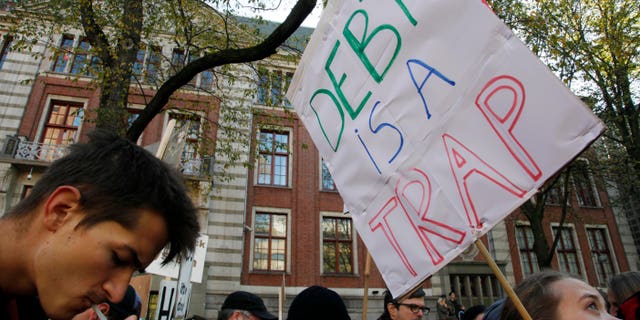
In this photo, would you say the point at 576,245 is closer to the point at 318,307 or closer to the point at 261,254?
the point at 261,254

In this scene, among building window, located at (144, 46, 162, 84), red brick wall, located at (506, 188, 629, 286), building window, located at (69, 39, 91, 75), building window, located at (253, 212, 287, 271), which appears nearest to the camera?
building window, located at (69, 39, 91, 75)

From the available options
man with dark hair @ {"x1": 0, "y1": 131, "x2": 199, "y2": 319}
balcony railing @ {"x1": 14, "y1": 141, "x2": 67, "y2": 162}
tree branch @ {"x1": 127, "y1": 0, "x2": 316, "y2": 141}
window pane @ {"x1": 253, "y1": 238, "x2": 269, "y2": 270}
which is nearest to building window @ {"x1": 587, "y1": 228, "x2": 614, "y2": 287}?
window pane @ {"x1": 253, "y1": 238, "x2": 269, "y2": 270}

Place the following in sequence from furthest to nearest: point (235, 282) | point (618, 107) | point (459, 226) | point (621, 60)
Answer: point (235, 282) → point (618, 107) → point (621, 60) → point (459, 226)

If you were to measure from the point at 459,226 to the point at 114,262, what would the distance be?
1.31 m

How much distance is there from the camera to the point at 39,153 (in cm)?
1412

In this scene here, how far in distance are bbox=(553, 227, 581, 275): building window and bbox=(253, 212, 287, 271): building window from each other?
43.2ft

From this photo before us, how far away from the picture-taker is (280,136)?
1791 centimetres

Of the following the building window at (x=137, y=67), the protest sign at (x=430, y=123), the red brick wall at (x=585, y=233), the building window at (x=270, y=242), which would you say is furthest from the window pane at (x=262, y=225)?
the protest sign at (x=430, y=123)

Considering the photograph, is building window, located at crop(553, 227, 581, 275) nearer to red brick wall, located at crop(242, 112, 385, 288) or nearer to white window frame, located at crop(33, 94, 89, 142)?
red brick wall, located at crop(242, 112, 385, 288)

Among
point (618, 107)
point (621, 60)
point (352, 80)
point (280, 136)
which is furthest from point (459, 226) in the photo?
point (280, 136)

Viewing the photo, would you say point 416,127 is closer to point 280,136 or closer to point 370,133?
point 370,133

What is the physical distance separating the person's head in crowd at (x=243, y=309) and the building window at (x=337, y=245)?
12.2 meters

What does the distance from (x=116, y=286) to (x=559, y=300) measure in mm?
1893

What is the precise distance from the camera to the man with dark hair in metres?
1.13
